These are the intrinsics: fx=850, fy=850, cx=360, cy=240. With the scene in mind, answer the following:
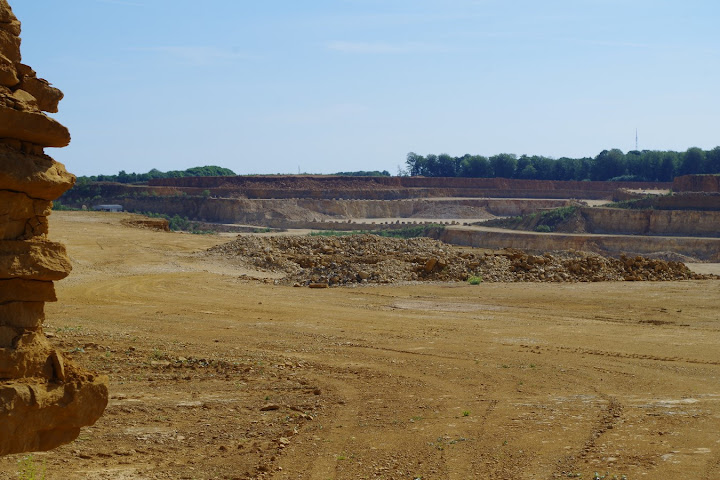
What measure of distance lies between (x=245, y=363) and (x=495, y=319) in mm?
8541

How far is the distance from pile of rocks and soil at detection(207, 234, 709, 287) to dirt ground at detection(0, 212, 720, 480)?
3.82 m

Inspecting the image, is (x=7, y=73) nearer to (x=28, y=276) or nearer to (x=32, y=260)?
(x=32, y=260)

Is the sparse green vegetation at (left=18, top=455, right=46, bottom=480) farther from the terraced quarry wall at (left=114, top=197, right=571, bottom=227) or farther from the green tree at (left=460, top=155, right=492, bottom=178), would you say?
the green tree at (left=460, top=155, right=492, bottom=178)

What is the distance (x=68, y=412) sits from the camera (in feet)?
21.9

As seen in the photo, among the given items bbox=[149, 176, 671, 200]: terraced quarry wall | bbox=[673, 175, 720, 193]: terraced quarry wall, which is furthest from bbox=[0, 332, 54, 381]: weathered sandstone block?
bbox=[149, 176, 671, 200]: terraced quarry wall

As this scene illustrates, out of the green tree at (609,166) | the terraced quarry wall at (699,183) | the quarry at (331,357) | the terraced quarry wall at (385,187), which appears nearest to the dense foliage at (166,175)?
the terraced quarry wall at (385,187)

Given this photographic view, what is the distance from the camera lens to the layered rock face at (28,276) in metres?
6.37

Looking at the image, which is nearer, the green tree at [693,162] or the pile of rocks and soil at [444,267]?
the pile of rocks and soil at [444,267]

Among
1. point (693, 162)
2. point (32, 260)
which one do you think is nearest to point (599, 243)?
point (32, 260)

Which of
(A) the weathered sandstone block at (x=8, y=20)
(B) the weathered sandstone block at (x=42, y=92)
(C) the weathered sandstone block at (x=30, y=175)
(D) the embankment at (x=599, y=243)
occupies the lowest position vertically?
(D) the embankment at (x=599, y=243)

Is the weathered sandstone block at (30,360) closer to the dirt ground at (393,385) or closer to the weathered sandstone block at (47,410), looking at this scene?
the weathered sandstone block at (47,410)

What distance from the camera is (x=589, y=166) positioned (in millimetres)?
118625

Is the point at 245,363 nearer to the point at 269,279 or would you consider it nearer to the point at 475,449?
the point at 475,449

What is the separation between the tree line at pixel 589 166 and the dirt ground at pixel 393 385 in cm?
8705
